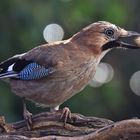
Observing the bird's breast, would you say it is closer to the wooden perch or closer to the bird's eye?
the bird's eye

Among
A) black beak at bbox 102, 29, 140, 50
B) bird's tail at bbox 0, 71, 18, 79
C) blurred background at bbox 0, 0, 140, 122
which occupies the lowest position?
blurred background at bbox 0, 0, 140, 122

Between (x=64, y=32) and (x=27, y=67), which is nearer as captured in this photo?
(x=27, y=67)

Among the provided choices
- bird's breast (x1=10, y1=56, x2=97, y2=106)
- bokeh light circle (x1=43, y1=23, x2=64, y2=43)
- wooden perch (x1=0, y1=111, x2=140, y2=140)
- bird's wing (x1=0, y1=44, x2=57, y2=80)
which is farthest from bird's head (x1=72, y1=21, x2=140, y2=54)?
bokeh light circle (x1=43, y1=23, x2=64, y2=43)

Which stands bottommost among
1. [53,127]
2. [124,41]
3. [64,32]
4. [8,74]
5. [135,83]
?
[135,83]

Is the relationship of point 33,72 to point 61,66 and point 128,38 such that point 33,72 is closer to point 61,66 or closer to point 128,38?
point 61,66

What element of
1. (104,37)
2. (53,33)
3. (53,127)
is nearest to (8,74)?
(104,37)

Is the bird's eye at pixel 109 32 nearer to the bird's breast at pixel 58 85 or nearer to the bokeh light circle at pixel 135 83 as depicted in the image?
the bird's breast at pixel 58 85

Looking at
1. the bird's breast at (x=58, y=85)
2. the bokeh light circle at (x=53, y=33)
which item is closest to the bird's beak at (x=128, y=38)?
the bird's breast at (x=58, y=85)

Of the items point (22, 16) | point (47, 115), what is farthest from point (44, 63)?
point (22, 16)
